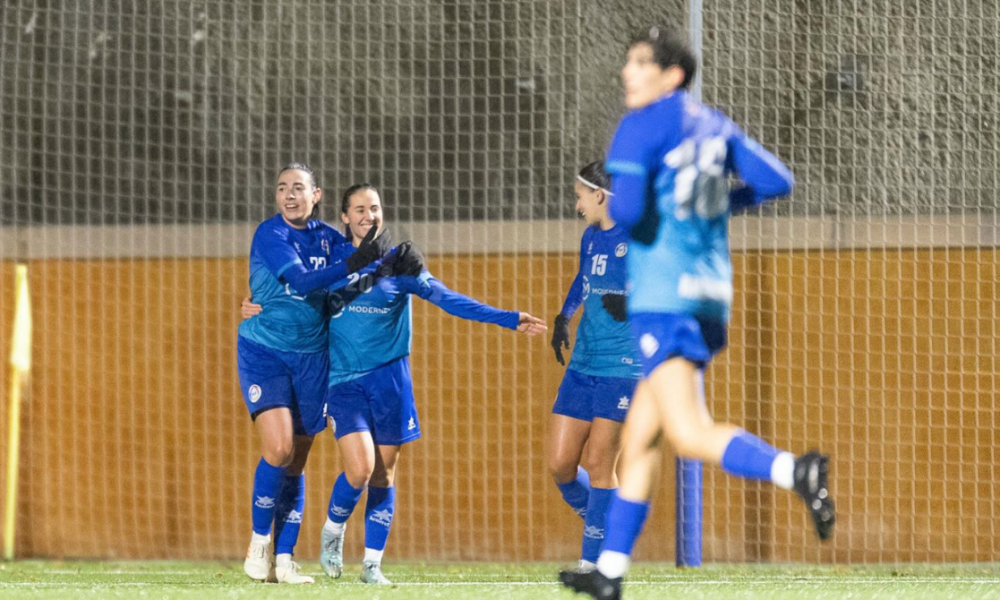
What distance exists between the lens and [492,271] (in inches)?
277

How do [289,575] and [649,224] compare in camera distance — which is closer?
[649,224]

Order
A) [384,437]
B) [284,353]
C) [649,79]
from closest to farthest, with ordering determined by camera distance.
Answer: [649,79] → [284,353] → [384,437]

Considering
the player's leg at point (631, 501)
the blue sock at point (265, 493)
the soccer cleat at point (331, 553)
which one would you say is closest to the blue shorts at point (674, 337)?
the player's leg at point (631, 501)

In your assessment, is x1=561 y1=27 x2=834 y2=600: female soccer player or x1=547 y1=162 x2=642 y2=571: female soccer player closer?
x1=561 y1=27 x2=834 y2=600: female soccer player

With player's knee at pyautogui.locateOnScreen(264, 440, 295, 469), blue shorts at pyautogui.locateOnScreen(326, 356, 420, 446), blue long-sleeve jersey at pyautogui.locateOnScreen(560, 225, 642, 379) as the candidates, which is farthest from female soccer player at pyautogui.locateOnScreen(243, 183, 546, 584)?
blue long-sleeve jersey at pyautogui.locateOnScreen(560, 225, 642, 379)

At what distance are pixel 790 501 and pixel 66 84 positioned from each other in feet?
17.0

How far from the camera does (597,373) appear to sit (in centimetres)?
517

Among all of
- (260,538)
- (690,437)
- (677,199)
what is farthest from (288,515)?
(677,199)

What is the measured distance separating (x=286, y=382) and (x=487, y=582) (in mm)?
1325

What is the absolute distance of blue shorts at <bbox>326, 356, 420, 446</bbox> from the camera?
547 centimetres

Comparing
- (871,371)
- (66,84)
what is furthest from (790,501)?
(66,84)

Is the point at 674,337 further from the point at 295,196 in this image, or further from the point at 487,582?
the point at 487,582

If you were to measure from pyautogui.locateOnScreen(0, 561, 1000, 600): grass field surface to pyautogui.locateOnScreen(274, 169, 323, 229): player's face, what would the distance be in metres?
1.58

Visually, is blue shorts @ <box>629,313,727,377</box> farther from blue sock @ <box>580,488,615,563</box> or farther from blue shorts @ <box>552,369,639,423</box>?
blue sock @ <box>580,488,615,563</box>
